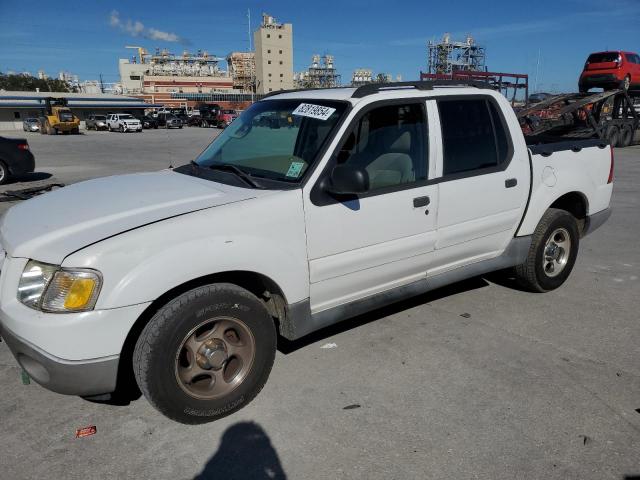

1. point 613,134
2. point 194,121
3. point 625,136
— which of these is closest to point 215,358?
point 613,134

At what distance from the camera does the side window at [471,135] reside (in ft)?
12.0

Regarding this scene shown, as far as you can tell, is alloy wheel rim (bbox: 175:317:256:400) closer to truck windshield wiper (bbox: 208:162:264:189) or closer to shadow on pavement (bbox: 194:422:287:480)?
shadow on pavement (bbox: 194:422:287:480)

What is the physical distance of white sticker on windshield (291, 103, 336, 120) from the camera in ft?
10.8

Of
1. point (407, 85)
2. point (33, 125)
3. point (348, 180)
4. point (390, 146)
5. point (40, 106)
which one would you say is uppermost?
point (40, 106)

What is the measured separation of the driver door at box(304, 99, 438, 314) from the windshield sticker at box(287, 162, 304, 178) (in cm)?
17

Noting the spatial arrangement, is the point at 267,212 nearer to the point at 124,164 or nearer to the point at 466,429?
the point at 466,429

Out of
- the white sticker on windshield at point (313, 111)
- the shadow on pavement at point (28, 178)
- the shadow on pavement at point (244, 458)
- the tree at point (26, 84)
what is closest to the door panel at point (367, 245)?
the white sticker on windshield at point (313, 111)

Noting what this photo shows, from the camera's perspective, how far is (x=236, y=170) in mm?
3363

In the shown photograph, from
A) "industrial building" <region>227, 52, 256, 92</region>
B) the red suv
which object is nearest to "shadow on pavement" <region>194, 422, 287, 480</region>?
the red suv

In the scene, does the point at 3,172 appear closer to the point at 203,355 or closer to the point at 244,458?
the point at 203,355

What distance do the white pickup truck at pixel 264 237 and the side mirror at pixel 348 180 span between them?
1 cm

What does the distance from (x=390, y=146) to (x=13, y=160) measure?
40.1ft

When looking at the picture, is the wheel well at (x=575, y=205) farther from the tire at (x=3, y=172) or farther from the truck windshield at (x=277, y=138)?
the tire at (x=3, y=172)

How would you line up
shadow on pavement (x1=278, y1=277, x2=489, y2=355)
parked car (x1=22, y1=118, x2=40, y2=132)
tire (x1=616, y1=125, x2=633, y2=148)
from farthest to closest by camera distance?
parked car (x1=22, y1=118, x2=40, y2=132) < tire (x1=616, y1=125, x2=633, y2=148) < shadow on pavement (x1=278, y1=277, x2=489, y2=355)
